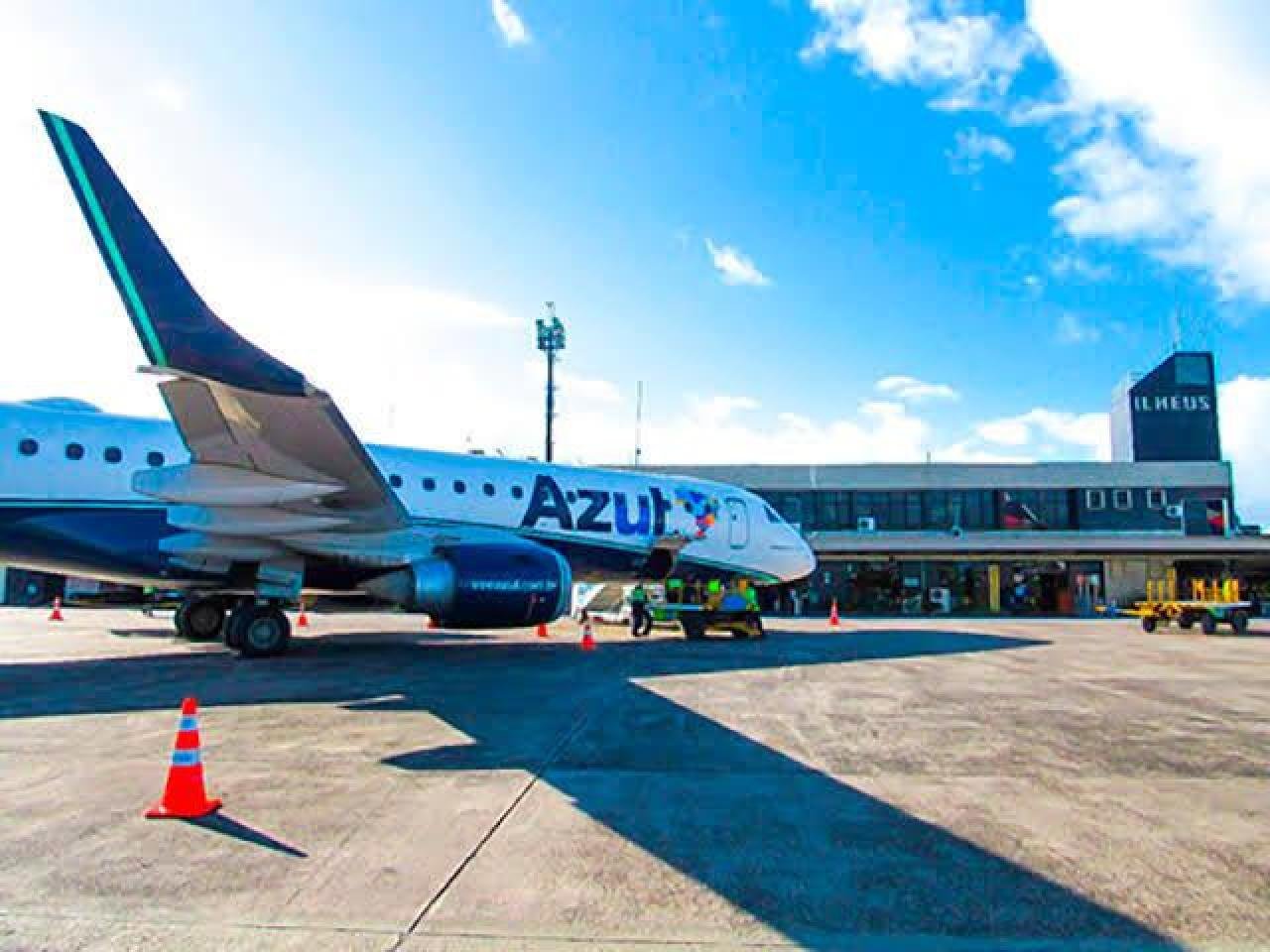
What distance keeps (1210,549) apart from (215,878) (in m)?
39.1

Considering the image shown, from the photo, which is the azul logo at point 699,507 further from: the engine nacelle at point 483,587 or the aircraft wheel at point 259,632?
the aircraft wheel at point 259,632

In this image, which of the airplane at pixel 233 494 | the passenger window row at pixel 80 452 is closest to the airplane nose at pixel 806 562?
the airplane at pixel 233 494

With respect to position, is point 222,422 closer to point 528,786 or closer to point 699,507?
point 528,786

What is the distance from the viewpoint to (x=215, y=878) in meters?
3.62

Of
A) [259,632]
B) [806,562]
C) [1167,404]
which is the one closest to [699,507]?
[806,562]

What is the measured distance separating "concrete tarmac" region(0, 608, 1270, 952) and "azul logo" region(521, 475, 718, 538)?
19.8 ft

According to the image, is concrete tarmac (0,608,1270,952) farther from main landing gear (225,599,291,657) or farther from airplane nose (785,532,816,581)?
airplane nose (785,532,816,581)

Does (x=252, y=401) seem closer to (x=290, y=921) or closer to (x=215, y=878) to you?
(x=215, y=878)

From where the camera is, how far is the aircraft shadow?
3320 mm

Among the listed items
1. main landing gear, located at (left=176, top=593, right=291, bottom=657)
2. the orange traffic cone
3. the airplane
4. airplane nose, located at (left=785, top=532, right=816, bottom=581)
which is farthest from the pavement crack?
airplane nose, located at (left=785, top=532, right=816, bottom=581)

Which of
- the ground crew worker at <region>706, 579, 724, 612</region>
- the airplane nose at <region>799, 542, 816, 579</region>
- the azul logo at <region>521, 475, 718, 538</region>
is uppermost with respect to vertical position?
the azul logo at <region>521, 475, 718, 538</region>

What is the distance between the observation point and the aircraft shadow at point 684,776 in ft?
10.9

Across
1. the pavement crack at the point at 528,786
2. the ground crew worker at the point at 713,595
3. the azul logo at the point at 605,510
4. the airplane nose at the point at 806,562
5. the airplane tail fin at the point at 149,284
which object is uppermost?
the airplane tail fin at the point at 149,284

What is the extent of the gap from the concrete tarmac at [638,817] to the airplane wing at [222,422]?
2.68 m
